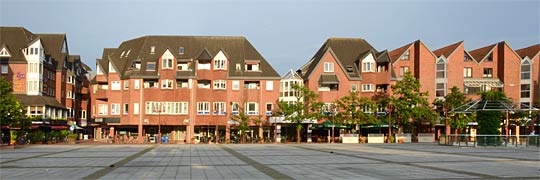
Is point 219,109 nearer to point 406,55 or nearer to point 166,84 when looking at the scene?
point 166,84

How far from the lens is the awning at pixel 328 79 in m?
75.5

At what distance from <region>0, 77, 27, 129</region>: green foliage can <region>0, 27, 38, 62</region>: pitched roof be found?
55.8 feet

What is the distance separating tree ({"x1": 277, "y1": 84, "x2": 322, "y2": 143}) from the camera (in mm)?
69812

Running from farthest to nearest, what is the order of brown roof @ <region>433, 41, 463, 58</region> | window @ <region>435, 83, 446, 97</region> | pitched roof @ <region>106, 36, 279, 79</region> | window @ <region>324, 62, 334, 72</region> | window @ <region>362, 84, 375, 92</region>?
1. brown roof @ <region>433, 41, 463, 58</region>
2. window @ <region>435, 83, 446, 97</region>
3. window @ <region>362, 84, 375, 92</region>
4. window @ <region>324, 62, 334, 72</region>
5. pitched roof @ <region>106, 36, 279, 79</region>

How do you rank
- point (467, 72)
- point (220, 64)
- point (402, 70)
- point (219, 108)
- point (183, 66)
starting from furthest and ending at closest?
point (467, 72)
point (402, 70)
point (183, 66)
point (219, 108)
point (220, 64)

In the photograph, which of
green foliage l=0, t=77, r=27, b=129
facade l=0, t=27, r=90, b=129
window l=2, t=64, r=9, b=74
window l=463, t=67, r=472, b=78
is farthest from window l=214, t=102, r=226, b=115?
window l=463, t=67, r=472, b=78

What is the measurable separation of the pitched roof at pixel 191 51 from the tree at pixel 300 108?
17.7 ft

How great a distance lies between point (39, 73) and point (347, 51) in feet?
140

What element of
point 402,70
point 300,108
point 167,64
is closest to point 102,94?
point 167,64

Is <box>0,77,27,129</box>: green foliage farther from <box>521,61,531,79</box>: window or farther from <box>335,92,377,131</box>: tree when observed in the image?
<box>521,61,531,79</box>: window

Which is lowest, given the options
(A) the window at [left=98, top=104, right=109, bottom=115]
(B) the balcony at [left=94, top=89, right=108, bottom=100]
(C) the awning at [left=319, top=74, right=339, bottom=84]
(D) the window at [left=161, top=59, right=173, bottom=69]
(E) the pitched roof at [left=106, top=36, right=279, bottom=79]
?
(A) the window at [left=98, top=104, right=109, bottom=115]

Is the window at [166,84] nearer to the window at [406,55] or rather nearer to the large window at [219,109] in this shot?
the large window at [219,109]

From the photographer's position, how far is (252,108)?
75.0 meters

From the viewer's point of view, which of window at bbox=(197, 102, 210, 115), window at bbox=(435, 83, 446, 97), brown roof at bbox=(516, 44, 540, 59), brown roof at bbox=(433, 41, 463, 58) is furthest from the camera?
brown roof at bbox=(516, 44, 540, 59)
